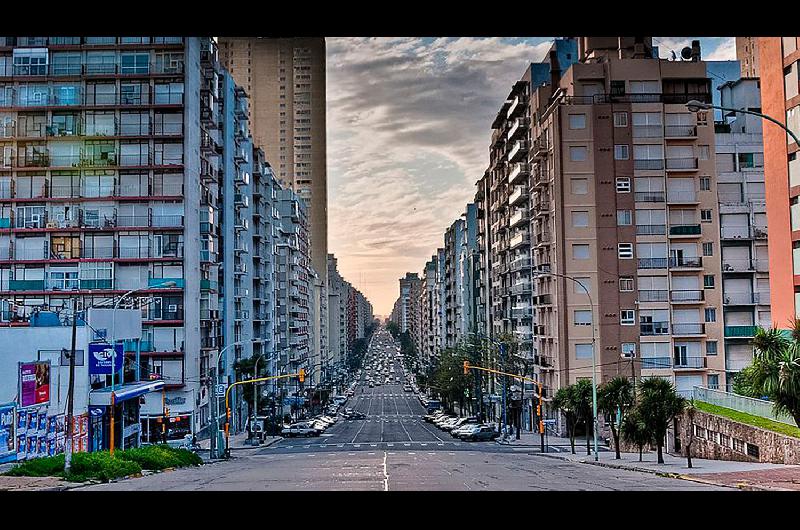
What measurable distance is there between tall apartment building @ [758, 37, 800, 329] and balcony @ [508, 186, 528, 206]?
1373 inches

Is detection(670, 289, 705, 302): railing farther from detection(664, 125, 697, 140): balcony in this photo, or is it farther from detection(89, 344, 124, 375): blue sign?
detection(89, 344, 124, 375): blue sign

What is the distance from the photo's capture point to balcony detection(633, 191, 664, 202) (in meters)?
56.6

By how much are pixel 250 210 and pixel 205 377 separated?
2418 cm

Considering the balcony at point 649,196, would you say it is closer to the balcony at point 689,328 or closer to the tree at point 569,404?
the balcony at point 689,328

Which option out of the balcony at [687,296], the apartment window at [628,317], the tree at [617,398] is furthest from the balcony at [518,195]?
the tree at [617,398]

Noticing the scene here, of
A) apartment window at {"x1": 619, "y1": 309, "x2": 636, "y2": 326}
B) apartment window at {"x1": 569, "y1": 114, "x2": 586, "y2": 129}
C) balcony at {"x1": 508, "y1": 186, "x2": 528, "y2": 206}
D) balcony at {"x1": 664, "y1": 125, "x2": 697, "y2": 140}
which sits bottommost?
apartment window at {"x1": 619, "y1": 309, "x2": 636, "y2": 326}

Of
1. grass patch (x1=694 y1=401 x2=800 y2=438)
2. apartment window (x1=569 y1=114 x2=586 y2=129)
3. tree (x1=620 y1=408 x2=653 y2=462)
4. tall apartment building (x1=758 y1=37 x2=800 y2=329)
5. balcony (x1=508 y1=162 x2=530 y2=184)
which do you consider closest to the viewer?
grass patch (x1=694 y1=401 x2=800 y2=438)

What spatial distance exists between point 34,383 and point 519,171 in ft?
142

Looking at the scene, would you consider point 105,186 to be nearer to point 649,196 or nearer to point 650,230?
point 649,196

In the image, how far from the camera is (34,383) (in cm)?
3284

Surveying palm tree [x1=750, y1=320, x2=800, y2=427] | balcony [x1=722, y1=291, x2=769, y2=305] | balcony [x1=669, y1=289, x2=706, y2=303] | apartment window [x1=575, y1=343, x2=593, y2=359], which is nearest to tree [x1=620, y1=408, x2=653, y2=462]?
palm tree [x1=750, y1=320, x2=800, y2=427]

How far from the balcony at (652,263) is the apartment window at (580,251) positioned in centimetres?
369

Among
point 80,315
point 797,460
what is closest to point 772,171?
point 797,460

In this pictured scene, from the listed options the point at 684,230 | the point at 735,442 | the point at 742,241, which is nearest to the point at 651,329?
the point at 684,230
